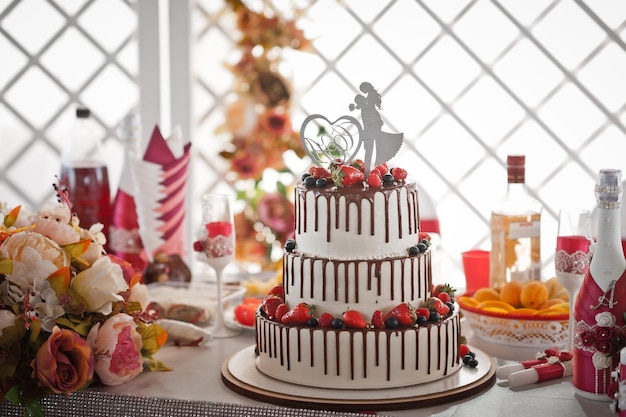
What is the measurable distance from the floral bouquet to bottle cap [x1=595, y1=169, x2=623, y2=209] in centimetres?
82

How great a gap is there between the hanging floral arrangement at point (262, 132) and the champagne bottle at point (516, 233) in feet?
3.96

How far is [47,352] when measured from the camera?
5.25 feet

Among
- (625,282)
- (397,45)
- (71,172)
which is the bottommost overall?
(625,282)

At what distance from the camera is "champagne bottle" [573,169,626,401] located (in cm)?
156

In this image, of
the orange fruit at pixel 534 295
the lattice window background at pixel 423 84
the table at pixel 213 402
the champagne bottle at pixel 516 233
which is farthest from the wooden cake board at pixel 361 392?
the lattice window background at pixel 423 84

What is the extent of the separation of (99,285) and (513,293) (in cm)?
82

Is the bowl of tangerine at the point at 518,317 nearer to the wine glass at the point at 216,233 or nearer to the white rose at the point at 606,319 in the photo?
the white rose at the point at 606,319

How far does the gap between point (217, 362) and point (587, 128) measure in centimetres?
162

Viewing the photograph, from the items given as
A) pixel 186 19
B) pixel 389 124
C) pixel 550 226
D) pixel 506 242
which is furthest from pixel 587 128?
pixel 186 19

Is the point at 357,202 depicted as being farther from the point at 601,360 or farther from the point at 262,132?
the point at 262,132

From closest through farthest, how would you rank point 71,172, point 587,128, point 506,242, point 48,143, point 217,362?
1. point 217,362
2. point 506,242
3. point 71,172
4. point 587,128
5. point 48,143

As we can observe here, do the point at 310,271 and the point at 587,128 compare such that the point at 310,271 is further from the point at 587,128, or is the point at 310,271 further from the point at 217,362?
the point at 587,128

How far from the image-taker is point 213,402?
1607 mm

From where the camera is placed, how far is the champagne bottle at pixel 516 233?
6.59ft
